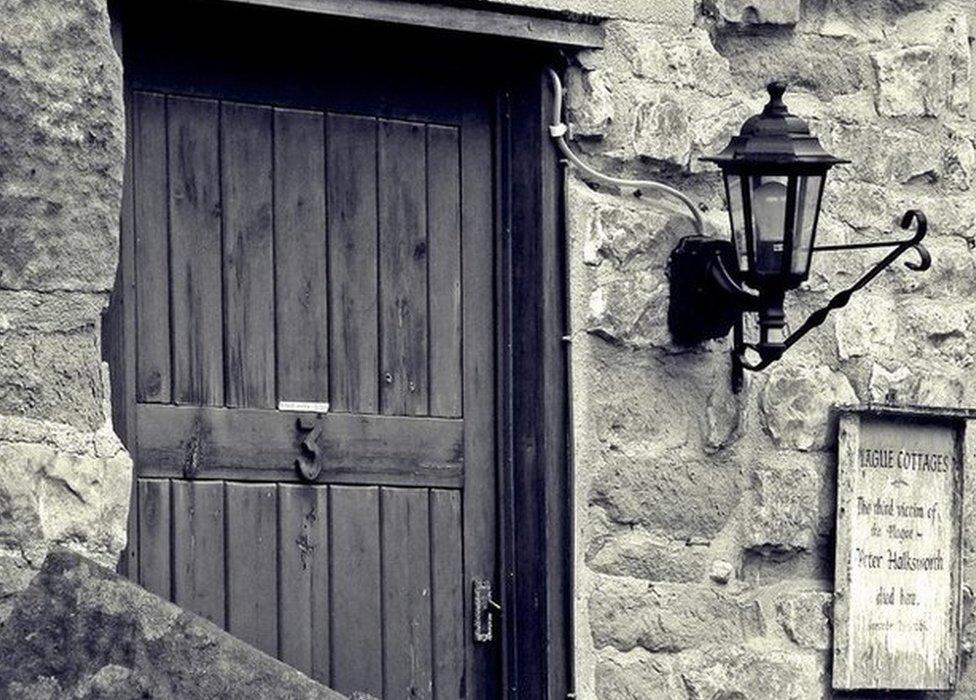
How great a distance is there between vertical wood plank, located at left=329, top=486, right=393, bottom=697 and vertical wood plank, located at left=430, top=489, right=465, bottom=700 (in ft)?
0.43

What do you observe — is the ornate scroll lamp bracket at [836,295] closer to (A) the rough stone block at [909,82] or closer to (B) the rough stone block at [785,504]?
(B) the rough stone block at [785,504]

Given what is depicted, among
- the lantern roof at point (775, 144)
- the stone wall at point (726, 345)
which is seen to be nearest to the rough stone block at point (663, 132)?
the stone wall at point (726, 345)

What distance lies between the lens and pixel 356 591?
4.79 metres

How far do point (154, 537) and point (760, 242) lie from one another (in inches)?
51.0

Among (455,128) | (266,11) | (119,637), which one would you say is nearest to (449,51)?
(455,128)

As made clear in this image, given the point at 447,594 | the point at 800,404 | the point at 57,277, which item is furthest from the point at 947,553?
the point at 57,277

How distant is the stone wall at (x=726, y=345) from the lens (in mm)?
4953

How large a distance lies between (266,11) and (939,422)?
1.75 metres

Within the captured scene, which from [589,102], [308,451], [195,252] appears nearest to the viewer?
[195,252]

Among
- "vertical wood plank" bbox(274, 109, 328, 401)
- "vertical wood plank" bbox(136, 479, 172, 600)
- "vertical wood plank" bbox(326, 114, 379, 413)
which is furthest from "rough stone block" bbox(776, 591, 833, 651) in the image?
"vertical wood plank" bbox(136, 479, 172, 600)

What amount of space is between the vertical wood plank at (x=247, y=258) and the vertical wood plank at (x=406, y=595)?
1.19 ft

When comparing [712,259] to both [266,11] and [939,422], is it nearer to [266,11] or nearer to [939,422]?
[939,422]

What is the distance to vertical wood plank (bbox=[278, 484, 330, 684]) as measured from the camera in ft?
15.5

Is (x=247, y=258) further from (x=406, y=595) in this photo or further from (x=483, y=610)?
(x=483, y=610)
